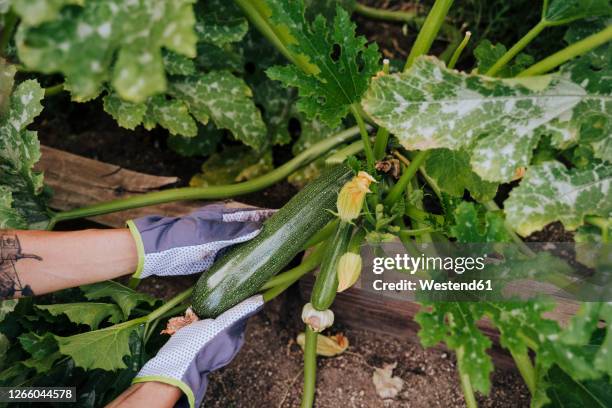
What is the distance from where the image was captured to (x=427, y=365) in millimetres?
1938

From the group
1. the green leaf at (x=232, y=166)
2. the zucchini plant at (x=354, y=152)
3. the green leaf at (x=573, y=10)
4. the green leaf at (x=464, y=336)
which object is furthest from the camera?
the green leaf at (x=232, y=166)

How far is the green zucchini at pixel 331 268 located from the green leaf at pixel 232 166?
0.64 m

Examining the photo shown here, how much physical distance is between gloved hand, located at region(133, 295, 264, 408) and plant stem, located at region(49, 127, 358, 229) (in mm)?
355

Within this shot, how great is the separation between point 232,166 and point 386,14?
2.79 ft

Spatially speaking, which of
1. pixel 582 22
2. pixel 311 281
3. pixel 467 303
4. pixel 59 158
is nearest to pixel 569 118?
pixel 582 22

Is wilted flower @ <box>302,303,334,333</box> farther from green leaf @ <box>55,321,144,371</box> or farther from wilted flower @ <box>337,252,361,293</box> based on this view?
green leaf @ <box>55,321,144,371</box>

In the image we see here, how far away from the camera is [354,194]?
1373 millimetres

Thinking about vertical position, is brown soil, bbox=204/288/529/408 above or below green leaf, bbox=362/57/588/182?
below

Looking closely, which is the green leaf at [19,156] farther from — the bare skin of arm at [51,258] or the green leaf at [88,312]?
the green leaf at [88,312]

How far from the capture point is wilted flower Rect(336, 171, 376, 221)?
1366mm

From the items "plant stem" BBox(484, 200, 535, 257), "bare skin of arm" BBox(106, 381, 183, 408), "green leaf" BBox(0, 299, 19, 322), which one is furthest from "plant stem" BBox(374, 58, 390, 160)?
"green leaf" BBox(0, 299, 19, 322)

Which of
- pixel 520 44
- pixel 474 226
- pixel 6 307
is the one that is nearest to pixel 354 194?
pixel 474 226

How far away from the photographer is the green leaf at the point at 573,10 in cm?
124

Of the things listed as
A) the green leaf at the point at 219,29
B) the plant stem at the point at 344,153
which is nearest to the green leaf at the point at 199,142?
the green leaf at the point at 219,29
